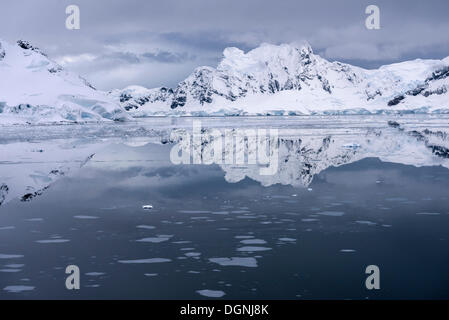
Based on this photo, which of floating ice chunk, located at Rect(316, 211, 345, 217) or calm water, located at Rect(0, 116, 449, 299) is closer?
calm water, located at Rect(0, 116, 449, 299)

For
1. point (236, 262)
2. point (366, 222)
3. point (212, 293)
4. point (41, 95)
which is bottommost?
point (212, 293)

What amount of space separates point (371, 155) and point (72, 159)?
16152 millimetres

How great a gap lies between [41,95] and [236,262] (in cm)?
10695

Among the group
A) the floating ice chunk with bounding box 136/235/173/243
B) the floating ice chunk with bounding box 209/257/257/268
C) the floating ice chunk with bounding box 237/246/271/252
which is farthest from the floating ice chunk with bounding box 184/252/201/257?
the floating ice chunk with bounding box 136/235/173/243

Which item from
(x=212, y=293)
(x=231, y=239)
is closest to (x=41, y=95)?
(x=231, y=239)

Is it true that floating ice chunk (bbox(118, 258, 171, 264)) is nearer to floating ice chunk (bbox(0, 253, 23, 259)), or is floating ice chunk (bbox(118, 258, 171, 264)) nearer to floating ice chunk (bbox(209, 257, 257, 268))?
floating ice chunk (bbox(209, 257, 257, 268))

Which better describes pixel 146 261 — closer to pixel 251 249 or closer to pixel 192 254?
pixel 192 254

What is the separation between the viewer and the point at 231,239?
11078 mm

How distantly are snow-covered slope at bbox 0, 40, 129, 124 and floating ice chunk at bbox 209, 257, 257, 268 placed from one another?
9249cm

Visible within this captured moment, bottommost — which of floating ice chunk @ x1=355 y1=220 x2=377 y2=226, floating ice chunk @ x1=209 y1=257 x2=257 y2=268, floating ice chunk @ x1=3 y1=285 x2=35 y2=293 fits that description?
floating ice chunk @ x1=3 y1=285 x2=35 y2=293

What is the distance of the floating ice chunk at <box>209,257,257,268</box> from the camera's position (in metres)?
9.30

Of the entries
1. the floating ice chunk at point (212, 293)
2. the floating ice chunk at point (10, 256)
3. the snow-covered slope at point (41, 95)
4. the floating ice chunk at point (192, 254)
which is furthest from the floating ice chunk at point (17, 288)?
the snow-covered slope at point (41, 95)

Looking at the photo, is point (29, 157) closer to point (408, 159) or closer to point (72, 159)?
point (72, 159)

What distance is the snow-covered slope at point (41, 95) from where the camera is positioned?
100 meters
